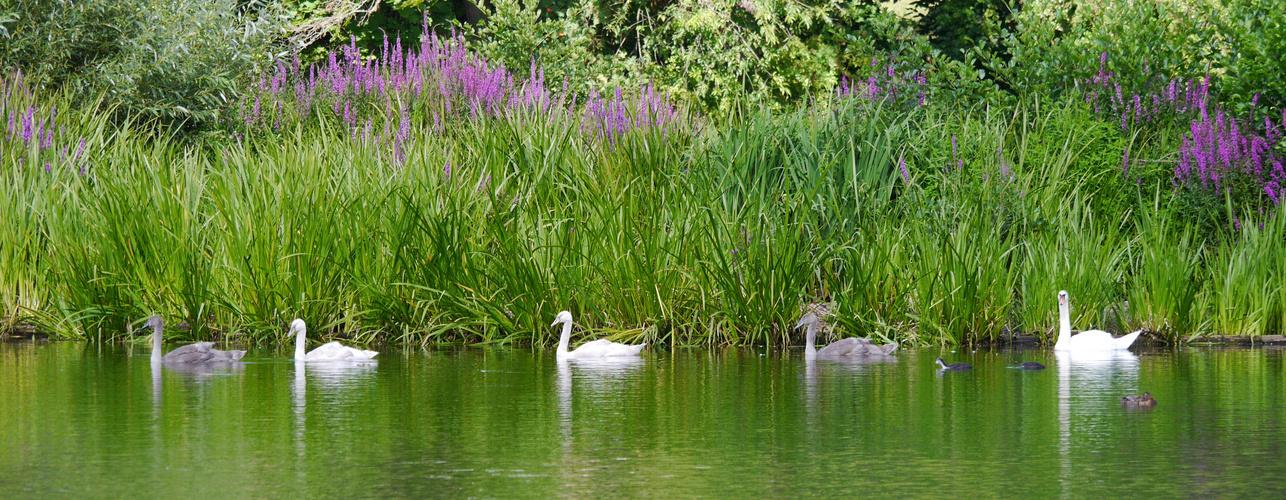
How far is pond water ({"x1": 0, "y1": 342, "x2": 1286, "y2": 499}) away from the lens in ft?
19.3

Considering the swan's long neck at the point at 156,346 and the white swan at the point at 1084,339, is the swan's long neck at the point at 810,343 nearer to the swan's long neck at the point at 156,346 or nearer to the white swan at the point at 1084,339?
the white swan at the point at 1084,339

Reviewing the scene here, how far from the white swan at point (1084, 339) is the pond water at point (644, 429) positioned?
57 centimetres

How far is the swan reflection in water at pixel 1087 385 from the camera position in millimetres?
7027

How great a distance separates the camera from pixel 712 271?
459 inches

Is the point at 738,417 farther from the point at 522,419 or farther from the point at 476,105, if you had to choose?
the point at 476,105

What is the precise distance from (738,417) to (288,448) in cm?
217

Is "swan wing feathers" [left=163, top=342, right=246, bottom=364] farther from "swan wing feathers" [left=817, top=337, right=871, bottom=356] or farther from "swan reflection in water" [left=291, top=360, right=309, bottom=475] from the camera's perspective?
"swan wing feathers" [left=817, top=337, right=871, bottom=356]

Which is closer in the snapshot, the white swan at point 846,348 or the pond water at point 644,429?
the pond water at point 644,429

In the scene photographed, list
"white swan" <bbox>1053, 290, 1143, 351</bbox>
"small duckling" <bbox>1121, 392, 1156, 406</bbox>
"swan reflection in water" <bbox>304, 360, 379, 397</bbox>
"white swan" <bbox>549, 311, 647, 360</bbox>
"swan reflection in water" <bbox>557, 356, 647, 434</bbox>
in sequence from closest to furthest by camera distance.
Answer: "small duckling" <bbox>1121, 392, 1156, 406</bbox> < "swan reflection in water" <bbox>557, 356, 647, 434</bbox> < "swan reflection in water" <bbox>304, 360, 379, 397</bbox> < "white swan" <bbox>549, 311, 647, 360</bbox> < "white swan" <bbox>1053, 290, 1143, 351</bbox>

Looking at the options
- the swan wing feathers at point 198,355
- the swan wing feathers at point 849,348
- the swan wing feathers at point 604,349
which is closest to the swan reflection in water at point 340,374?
the swan wing feathers at point 198,355

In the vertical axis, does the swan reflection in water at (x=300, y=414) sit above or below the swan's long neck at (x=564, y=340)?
below

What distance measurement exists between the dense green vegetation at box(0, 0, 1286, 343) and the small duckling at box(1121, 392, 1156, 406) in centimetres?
364

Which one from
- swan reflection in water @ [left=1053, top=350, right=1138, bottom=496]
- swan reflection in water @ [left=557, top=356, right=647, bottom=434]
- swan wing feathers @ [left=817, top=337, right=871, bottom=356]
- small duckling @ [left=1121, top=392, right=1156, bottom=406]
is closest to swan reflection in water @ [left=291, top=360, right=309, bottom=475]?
swan reflection in water @ [left=557, top=356, right=647, bottom=434]

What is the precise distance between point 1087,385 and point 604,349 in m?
3.40
